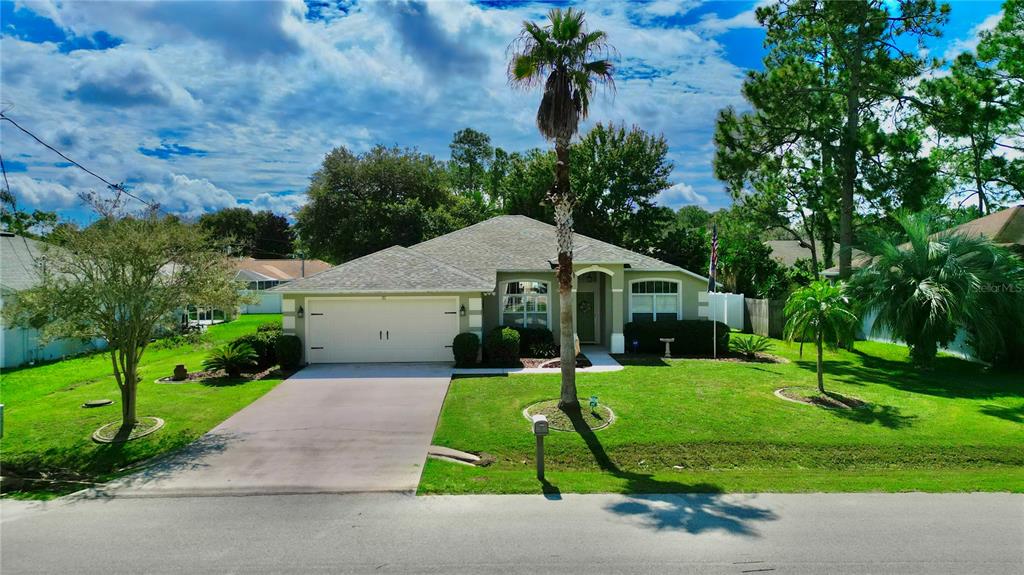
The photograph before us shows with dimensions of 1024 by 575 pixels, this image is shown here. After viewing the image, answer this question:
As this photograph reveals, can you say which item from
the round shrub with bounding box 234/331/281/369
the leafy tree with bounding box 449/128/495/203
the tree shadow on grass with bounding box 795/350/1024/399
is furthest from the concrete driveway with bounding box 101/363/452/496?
the leafy tree with bounding box 449/128/495/203

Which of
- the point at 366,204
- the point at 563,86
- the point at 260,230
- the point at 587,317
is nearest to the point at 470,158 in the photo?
the point at 366,204

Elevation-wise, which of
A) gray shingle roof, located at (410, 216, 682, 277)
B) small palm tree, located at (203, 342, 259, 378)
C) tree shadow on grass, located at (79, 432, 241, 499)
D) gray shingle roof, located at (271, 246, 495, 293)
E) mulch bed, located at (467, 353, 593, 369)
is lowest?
tree shadow on grass, located at (79, 432, 241, 499)

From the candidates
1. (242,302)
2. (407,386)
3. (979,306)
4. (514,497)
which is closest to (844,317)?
(979,306)

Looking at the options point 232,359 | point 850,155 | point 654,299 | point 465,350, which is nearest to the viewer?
point 232,359

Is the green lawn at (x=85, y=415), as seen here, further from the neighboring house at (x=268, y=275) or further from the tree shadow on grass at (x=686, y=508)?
the neighboring house at (x=268, y=275)

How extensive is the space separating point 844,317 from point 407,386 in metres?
10.5

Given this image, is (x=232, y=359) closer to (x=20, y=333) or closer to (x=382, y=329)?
(x=382, y=329)

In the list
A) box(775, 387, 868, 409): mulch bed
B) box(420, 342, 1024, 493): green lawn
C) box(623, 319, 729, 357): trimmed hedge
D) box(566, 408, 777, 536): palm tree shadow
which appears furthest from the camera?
box(623, 319, 729, 357): trimmed hedge

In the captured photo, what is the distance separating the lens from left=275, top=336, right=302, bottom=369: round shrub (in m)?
16.5

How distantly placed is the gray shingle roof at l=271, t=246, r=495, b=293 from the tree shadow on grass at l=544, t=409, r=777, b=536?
32.0ft

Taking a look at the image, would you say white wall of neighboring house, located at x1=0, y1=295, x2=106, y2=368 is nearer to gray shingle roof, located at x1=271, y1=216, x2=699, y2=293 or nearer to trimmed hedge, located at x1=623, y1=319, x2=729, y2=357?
gray shingle roof, located at x1=271, y1=216, x2=699, y2=293

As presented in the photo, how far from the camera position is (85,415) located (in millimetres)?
11992

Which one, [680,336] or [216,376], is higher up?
[680,336]

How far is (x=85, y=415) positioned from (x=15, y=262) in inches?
573
